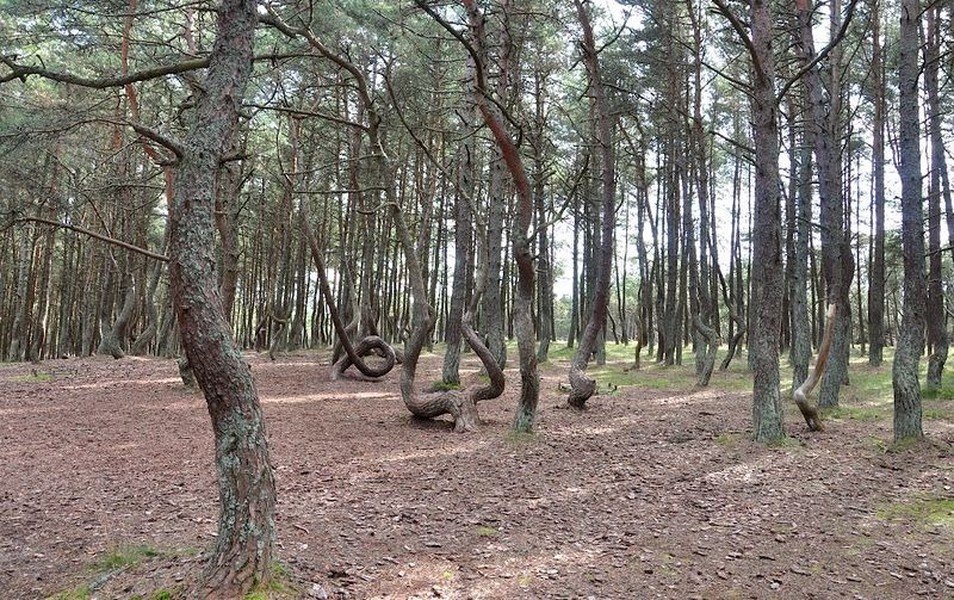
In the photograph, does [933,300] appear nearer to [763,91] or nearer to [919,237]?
[919,237]

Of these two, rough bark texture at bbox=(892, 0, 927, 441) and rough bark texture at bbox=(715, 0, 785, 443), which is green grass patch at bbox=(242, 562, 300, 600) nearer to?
rough bark texture at bbox=(715, 0, 785, 443)

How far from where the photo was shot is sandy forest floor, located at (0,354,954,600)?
11.9ft

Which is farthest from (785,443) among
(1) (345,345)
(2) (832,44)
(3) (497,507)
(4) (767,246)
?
(1) (345,345)

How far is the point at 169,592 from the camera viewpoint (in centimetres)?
318

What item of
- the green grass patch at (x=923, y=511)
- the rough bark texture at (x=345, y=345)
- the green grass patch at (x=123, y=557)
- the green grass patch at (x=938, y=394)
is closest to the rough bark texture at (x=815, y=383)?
the green grass patch at (x=923, y=511)

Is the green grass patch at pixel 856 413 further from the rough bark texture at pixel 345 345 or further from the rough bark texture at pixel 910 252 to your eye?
the rough bark texture at pixel 345 345

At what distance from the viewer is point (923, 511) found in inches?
189

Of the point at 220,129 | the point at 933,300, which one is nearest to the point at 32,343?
the point at 220,129

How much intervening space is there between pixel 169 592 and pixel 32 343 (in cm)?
2226

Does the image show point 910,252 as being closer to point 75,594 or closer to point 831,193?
point 831,193

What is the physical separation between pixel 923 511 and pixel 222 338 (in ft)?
17.8

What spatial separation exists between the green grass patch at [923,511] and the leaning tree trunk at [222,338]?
4681 millimetres

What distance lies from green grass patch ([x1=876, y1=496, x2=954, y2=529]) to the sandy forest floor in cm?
2

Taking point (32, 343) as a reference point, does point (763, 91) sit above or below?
above
